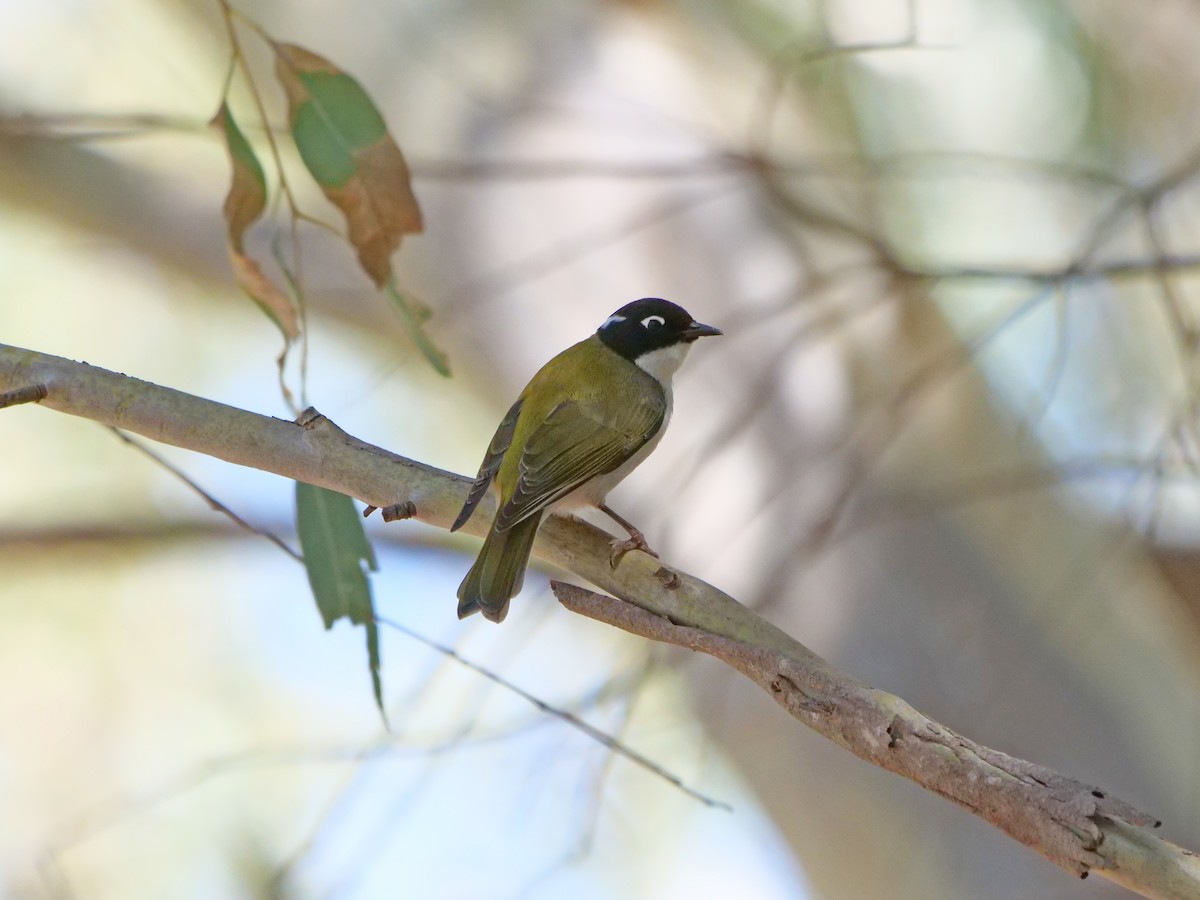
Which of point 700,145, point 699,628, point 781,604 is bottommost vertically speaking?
point 699,628

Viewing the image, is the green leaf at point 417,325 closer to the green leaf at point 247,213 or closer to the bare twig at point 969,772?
the green leaf at point 247,213

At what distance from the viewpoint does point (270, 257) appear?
3186mm

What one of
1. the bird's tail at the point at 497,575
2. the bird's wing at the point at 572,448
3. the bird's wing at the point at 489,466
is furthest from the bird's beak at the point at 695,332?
the bird's tail at the point at 497,575

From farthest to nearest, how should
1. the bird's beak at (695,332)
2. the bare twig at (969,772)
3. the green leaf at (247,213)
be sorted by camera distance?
the bird's beak at (695,332) < the green leaf at (247,213) < the bare twig at (969,772)

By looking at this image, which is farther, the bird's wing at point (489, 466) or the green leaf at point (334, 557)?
the green leaf at point (334, 557)

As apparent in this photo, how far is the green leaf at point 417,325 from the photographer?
1.91m

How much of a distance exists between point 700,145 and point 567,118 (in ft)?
1.24

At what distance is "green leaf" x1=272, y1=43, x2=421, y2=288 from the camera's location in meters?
2.07

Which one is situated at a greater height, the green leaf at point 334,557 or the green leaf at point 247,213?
the green leaf at point 247,213

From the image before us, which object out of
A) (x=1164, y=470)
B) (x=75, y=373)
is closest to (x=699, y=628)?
(x=75, y=373)

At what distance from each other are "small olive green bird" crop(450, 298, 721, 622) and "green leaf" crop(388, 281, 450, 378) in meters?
0.18

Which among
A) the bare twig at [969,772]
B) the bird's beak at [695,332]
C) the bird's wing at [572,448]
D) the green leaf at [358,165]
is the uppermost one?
the bird's beak at [695,332]

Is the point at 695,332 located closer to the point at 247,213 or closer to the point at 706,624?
the point at 247,213

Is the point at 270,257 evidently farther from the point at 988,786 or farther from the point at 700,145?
the point at 988,786
